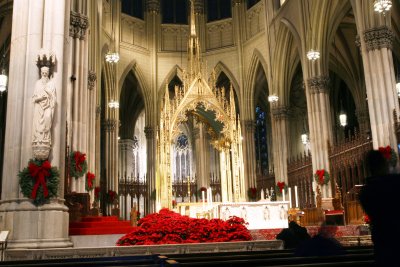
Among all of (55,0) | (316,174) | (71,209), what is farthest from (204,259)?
(316,174)

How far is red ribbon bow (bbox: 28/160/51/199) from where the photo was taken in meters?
8.92

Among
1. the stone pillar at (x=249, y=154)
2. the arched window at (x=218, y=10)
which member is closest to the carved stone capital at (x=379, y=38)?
the stone pillar at (x=249, y=154)

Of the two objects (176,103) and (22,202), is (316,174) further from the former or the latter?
(22,202)

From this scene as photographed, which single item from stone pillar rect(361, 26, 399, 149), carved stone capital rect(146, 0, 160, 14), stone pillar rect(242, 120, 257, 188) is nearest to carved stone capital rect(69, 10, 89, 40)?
stone pillar rect(361, 26, 399, 149)

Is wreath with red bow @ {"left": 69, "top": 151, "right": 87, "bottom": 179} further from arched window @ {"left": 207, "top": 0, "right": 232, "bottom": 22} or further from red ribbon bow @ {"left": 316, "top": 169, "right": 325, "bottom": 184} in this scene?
arched window @ {"left": 207, "top": 0, "right": 232, "bottom": 22}

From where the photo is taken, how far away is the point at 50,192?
9.01 meters

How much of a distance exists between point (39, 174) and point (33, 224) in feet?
3.30

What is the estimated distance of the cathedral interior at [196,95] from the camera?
9.73 meters

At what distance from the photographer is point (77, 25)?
16.2 meters

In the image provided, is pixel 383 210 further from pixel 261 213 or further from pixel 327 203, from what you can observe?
pixel 327 203

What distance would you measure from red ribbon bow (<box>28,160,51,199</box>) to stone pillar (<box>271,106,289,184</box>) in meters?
20.3

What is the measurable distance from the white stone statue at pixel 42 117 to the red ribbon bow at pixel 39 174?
217 mm

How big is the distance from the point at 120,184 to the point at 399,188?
30.2 metres

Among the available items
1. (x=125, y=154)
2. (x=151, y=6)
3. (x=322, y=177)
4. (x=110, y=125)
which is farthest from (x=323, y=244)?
(x=125, y=154)
